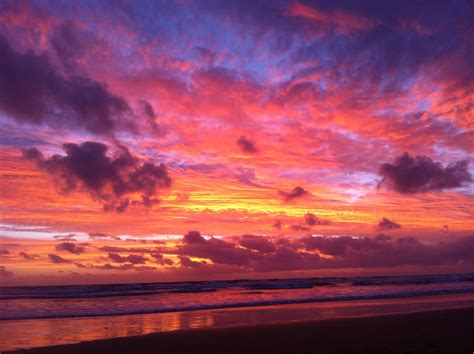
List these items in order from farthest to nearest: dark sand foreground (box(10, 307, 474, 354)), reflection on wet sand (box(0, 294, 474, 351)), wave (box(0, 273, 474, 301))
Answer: wave (box(0, 273, 474, 301)) < reflection on wet sand (box(0, 294, 474, 351)) < dark sand foreground (box(10, 307, 474, 354))

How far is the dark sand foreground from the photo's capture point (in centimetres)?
1424

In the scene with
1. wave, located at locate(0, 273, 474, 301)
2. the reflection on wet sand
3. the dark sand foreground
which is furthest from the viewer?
wave, located at locate(0, 273, 474, 301)

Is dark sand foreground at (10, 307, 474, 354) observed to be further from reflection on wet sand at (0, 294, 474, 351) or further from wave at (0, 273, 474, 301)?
wave at (0, 273, 474, 301)

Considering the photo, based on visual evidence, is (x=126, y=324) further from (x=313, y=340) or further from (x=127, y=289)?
(x=127, y=289)

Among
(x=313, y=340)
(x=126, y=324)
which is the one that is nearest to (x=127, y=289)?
(x=126, y=324)

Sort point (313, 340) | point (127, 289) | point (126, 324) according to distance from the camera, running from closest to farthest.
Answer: point (313, 340)
point (126, 324)
point (127, 289)

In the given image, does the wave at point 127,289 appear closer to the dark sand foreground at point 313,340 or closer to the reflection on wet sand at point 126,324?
the reflection on wet sand at point 126,324

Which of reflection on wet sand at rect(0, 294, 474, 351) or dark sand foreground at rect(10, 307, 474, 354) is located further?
reflection on wet sand at rect(0, 294, 474, 351)

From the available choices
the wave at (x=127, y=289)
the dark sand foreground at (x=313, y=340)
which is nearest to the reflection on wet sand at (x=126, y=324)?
the dark sand foreground at (x=313, y=340)

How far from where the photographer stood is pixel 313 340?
15.8 m

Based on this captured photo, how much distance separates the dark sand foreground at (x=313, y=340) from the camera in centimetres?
1424

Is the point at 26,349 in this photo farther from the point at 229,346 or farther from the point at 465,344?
the point at 465,344

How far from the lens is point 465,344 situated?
1455 centimetres

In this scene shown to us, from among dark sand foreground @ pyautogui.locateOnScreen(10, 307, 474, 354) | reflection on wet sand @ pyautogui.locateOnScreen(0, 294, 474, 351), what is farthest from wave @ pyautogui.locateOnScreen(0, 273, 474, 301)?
dark sand foreground @ pyautogui.locateOnScreen(10, 307, 474, 354)
